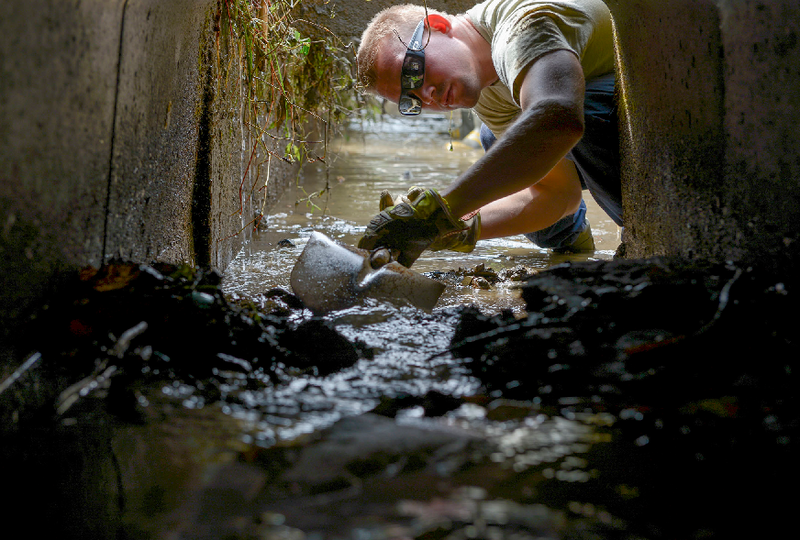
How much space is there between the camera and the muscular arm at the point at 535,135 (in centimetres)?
178

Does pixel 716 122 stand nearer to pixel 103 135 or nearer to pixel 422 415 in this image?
pixel 422 415

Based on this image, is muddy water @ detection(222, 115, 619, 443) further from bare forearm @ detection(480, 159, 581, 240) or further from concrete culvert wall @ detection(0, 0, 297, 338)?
concrete culvert wall @ detection(0, 0, 297, 338)

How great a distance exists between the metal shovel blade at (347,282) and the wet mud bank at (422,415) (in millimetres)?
333

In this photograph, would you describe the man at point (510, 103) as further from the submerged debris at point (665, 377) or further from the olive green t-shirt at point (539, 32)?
the submerged debris at point (665, 377)


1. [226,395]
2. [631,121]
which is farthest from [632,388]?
[631,121]

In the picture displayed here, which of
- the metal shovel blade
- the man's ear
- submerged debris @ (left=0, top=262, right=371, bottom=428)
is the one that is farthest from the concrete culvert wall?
the man's ear

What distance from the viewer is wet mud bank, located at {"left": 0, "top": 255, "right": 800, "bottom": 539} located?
0.82 m

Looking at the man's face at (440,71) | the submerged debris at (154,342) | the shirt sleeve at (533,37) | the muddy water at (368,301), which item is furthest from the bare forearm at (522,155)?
the submerged debris at (154,342)

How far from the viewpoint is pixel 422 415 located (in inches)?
42.9

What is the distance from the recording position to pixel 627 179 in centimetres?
216

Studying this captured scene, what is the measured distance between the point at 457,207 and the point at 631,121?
2.35ft

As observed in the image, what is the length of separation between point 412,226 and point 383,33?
927mm

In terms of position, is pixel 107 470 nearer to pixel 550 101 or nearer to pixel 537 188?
pixel 550 101

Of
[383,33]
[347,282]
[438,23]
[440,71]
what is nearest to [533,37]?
[440,71]
